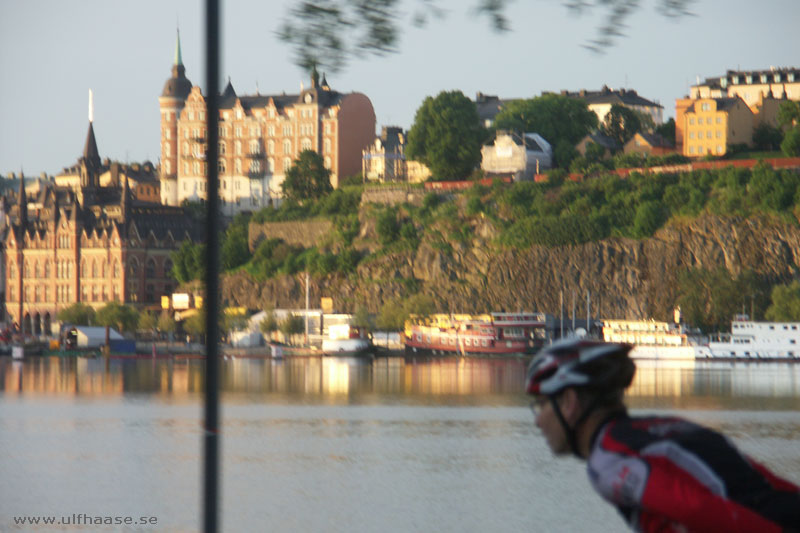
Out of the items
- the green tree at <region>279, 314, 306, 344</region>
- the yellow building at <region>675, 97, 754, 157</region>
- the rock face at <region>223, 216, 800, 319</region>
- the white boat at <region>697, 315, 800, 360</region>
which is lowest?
the white boat at <region>697, 315, 800, 360</region>

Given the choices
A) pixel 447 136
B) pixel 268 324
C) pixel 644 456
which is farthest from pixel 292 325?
pixel 644 456

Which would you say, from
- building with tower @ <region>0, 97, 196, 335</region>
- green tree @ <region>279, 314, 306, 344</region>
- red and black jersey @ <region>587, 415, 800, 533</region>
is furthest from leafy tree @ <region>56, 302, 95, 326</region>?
red and black jersey @ <region>587, 415, 800, 533</region>

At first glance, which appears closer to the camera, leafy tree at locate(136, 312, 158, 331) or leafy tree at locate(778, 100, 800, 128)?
leafy tree at locate(778, 100, 800, 128)

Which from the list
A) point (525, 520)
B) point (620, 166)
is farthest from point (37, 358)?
point (525, 520)

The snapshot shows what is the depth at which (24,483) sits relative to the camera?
2877cm

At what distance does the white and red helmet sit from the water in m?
20.4

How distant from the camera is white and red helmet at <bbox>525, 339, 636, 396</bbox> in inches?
125

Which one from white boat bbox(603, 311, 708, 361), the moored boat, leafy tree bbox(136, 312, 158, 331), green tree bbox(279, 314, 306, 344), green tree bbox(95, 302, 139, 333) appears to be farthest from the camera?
leafy tree bbox(136, 312, 158, 331)

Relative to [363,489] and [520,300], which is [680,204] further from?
[363,489]

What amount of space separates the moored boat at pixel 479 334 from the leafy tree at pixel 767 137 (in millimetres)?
23267

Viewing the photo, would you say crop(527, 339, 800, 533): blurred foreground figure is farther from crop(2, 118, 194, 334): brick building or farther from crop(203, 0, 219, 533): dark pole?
crop(2, 118, 194, 334): brick building

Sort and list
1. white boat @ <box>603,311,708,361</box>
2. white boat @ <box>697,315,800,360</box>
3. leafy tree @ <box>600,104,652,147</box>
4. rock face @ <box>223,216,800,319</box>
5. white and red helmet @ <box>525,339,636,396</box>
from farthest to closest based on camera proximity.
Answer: leafy tree @ <box>600,104,652,147</box>, rock face @ <box>223,216,800,319</box>, white boat @ <box>603,311,708,361</box>, white boat @ <box>697,315,800,360</box>, white and red helmet @ <box>525,339,636,396</box>

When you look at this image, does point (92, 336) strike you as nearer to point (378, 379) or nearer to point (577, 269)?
point (577, 269)

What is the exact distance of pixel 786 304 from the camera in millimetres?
90438
